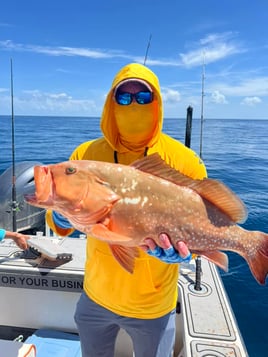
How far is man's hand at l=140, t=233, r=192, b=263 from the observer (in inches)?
58.9


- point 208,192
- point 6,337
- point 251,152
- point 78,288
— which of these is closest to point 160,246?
point 208,192

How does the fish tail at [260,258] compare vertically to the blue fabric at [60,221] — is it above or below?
below

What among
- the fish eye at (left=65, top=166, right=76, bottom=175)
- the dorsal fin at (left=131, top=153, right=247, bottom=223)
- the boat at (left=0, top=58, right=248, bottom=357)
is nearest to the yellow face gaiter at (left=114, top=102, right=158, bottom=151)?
the dorsal fin at (left=131, top=153, right=247, bottom=223)

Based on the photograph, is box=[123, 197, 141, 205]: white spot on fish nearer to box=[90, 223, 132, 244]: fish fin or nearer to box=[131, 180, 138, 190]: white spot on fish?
box=[131, 180, 138, 190]: white spot on fish

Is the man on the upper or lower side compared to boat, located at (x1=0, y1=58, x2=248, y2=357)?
upper

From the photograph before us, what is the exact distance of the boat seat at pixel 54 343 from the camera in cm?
300

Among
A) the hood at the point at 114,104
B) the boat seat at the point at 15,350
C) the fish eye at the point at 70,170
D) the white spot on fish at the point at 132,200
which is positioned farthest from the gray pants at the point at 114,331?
the hood at the point at 114,104

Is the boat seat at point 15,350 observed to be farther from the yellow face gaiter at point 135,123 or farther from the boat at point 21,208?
the boat at point 21,208

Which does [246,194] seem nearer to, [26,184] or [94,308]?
[26,184]

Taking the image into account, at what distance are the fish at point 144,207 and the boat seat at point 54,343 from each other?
1950mm

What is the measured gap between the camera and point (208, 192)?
1.63 meters

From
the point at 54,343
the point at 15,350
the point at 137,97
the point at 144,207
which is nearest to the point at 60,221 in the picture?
the point at 144,207

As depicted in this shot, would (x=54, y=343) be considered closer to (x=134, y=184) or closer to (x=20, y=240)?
(x=20, y=240)

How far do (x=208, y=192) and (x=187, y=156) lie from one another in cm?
33
